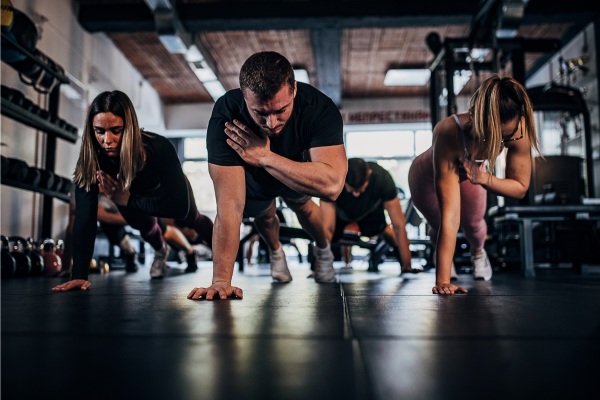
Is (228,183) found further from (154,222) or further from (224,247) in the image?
(154,222)

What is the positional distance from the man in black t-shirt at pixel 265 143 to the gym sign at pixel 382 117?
8.66 m

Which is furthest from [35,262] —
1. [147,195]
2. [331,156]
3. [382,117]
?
[382,117]

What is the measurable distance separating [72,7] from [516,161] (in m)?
5.70

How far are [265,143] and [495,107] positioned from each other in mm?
923

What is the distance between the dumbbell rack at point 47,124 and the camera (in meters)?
4.07

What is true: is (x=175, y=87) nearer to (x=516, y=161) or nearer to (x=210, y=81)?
(x=210, y=81)

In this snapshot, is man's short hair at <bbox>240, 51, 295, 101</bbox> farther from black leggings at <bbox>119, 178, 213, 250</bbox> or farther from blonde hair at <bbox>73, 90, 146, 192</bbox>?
black leggings at <bbox>119, 178, 213, 250</bbox>

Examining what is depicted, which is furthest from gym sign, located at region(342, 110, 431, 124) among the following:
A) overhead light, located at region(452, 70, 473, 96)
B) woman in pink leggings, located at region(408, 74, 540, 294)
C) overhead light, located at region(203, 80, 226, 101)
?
woman in pink leggings, located at region(408, 74, 540, 294)

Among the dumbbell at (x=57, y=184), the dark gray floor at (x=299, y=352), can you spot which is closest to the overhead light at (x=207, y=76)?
the dumbbell at (x=57, y=184)

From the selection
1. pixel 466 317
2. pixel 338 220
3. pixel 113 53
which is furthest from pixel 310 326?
pixel 113 53

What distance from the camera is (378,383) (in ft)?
2.70

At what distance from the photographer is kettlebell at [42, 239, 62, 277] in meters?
3.93

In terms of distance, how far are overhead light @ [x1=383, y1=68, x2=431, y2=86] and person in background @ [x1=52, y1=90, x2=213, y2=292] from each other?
660 centimetres

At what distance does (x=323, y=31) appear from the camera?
7.13 metres
